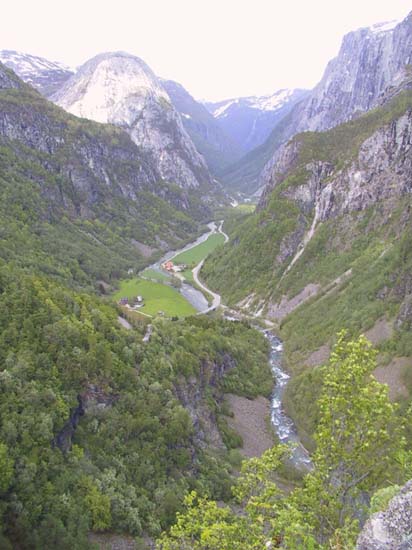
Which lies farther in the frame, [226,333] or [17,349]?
[226,333]

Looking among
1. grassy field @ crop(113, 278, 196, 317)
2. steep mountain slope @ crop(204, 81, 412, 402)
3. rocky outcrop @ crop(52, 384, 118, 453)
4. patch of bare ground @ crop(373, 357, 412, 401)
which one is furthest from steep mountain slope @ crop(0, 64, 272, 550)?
grassy field @ crop(113, 278, 196, 317)

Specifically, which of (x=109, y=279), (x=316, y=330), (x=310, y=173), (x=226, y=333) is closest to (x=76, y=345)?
(x=226, y=333)

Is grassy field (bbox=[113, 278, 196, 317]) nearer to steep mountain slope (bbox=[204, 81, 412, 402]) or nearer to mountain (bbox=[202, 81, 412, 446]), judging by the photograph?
mountain (bbox=[202, 81, 412, 446])

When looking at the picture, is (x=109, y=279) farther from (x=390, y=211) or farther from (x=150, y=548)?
(x=150, y=548)

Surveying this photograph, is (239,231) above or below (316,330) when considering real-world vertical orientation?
above

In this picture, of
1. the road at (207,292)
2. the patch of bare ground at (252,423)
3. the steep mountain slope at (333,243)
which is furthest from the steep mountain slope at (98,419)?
the road at (207,292)

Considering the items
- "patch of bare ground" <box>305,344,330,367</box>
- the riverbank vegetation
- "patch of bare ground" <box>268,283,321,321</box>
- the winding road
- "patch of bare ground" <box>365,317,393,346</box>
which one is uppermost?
the riverbank vegetation

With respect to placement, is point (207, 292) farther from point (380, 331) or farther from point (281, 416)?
point (281, 416)
